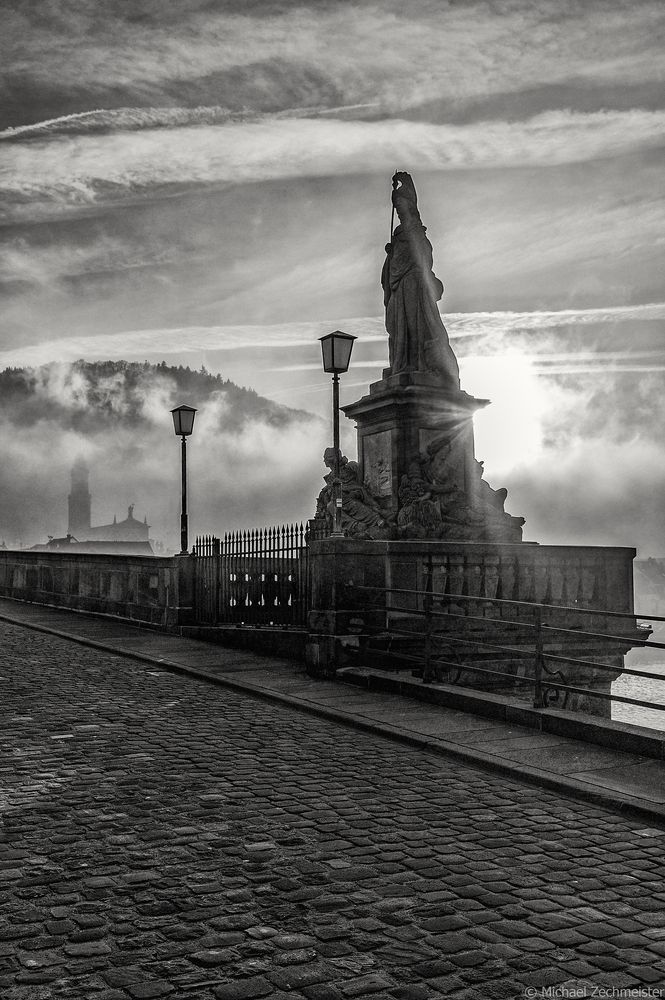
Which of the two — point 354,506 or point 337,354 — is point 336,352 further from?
point 354,506

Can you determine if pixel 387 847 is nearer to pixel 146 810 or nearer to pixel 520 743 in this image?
pixel 146 810

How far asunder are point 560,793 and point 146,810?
2.97 meters

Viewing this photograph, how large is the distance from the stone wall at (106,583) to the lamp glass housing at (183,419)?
262 centimetres

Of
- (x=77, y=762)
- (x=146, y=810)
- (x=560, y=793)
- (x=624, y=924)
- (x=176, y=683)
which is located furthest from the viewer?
(x=176, y=683)

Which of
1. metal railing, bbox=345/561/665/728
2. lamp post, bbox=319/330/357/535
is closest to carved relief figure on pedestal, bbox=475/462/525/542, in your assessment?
metal railing, bbox=345/561/665/728

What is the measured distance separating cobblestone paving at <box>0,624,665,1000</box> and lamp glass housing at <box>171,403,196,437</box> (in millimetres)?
10756

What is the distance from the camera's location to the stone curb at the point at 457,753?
6.08 meters

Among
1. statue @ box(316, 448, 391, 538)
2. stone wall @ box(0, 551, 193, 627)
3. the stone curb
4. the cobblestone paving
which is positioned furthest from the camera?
stone wall @ box(0, 551, 193, 627)

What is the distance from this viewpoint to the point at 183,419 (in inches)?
720

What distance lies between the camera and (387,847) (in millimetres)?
5312

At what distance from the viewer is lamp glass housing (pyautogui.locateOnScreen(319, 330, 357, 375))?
44.7 ft

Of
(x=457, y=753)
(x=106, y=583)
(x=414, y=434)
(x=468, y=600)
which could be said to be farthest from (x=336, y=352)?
(x=106, y=583)

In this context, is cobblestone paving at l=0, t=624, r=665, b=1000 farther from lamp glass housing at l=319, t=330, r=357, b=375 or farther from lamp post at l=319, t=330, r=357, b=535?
lamp glass housing at l=319, t=330, r=357, b=375

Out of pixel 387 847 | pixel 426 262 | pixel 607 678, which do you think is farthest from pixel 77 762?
pixel 426 262
